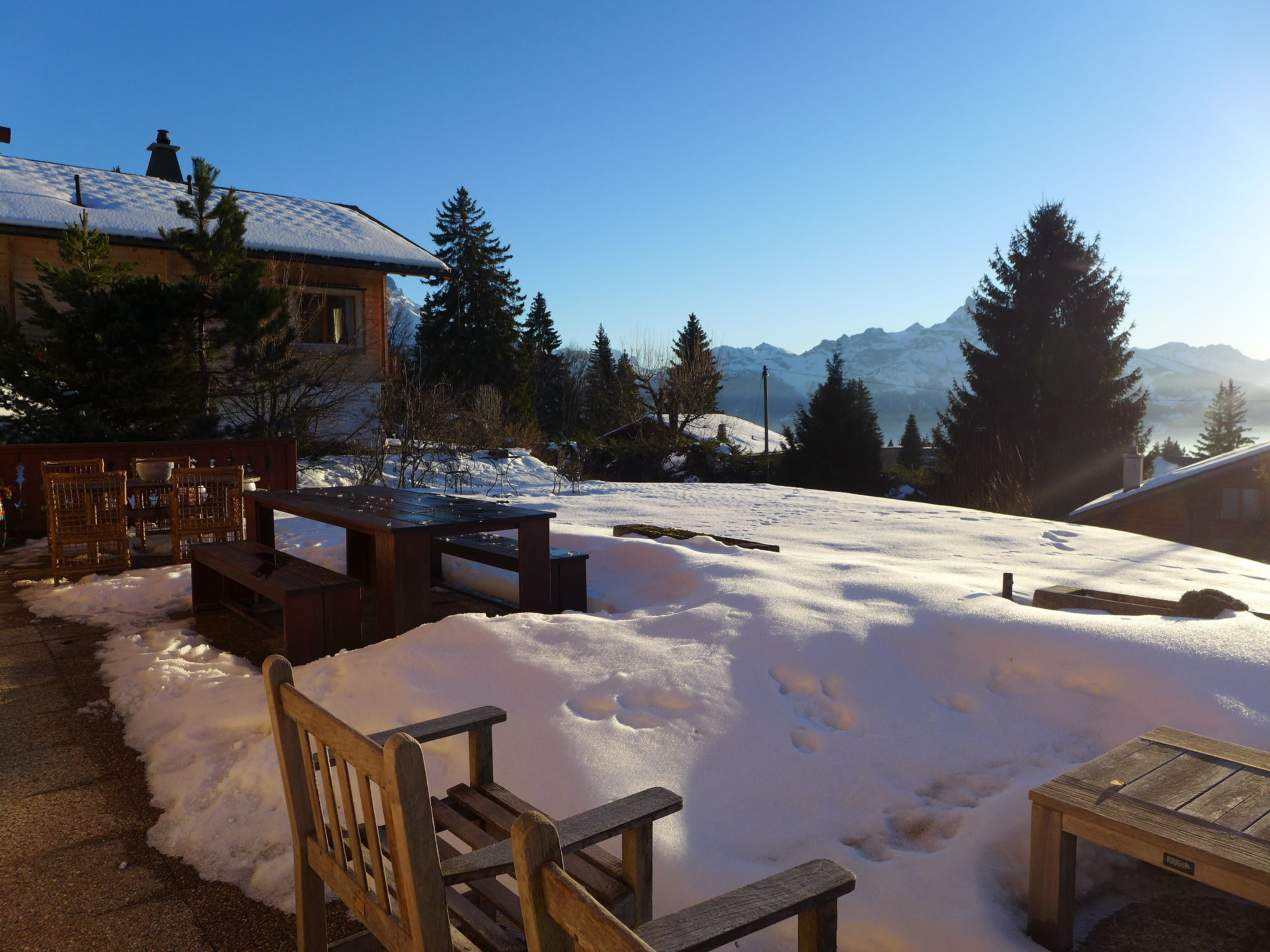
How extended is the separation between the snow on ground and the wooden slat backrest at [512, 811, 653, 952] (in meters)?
1.39

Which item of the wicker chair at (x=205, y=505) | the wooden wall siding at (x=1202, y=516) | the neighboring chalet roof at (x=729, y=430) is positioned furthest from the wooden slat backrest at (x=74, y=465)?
the neighboring chalet roof at (x=729, y=430)

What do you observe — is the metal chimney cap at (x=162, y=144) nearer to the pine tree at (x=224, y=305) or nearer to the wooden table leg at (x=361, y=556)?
the pine tree at (x=224, y=305)

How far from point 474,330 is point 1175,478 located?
27882mm

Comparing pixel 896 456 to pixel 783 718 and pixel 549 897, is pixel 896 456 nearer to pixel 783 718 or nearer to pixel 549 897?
pixel 783 718

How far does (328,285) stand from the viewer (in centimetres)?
1689

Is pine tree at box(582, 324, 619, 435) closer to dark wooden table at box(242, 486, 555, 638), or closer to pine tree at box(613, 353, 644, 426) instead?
pine tree at box(613, 353, 644, 426)

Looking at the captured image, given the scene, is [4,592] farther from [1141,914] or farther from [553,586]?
[1141,914]

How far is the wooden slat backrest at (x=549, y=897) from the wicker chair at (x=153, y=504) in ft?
24.7

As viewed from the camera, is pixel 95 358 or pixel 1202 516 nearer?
pixel 95 358

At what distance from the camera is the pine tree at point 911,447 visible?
43.5 meters

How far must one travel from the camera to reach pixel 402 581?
4516mm

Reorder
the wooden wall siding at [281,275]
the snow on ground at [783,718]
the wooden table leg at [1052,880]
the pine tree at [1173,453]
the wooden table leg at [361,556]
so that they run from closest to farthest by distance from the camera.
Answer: the wooden table leg at [1052,880] → the snow on ground at [783,718] → the wooden table leg at [361,556] → the wooden wall siding at [281,275] → the pine tree at [1173,453]

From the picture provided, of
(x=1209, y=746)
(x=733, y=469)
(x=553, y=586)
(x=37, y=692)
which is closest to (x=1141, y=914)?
(x=1209, y=746)

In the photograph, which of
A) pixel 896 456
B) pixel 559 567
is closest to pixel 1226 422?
pixel 896 456
